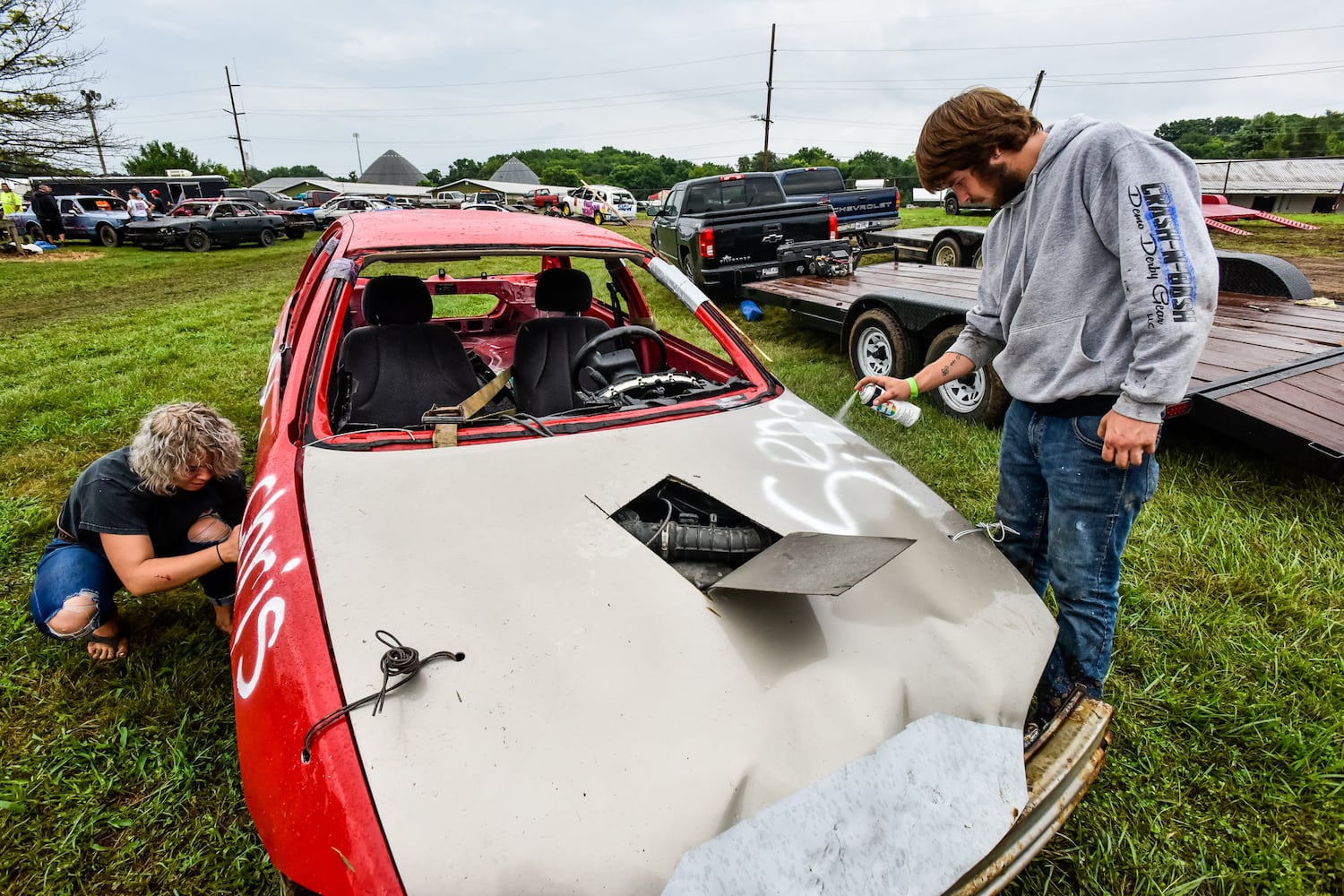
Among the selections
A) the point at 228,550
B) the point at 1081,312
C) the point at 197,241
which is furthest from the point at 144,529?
the point at 197,241

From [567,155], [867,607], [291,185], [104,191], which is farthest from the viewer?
[567,155]

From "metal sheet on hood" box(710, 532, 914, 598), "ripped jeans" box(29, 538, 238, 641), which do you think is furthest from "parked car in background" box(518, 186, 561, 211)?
"metal sheet on hood" box(710, 532, 914, 598)

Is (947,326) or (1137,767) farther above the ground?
(947,326)

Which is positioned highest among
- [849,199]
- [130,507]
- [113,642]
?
[849,199]

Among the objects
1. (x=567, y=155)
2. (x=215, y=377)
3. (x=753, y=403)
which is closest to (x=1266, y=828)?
(x=753, y=403)

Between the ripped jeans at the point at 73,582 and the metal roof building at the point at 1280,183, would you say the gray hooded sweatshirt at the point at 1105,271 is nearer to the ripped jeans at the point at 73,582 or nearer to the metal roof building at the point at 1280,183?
A: the ripped jeans at the point at 73,582

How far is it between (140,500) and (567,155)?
10573 cm

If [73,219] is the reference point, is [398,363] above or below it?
below

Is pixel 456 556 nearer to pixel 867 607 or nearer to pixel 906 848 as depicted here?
pixel 867 607

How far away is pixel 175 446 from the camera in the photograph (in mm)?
2188

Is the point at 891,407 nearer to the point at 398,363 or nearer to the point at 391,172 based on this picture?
the point at 398,363

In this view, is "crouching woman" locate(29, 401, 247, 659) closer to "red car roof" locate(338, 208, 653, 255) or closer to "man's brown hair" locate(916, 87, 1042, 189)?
"red car roof" locate(338, 208, 653, 255)

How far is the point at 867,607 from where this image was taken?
4.98ft

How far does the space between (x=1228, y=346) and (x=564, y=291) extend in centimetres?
384
